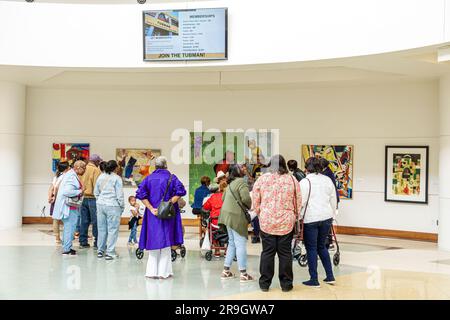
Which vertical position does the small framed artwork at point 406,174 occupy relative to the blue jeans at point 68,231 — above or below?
above

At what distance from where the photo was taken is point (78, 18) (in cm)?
1261

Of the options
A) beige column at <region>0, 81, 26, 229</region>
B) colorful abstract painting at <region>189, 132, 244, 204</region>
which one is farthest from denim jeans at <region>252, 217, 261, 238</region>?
beige column at <region>0, 81, 26, 229</region>

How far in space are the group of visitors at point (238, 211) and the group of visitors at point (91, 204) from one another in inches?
0.7

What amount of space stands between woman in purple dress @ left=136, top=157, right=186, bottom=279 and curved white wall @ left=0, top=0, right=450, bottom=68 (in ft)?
13.1

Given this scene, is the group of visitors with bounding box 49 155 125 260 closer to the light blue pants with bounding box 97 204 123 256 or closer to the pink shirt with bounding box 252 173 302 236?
the light blue pants with bounding box 97 204 123 256

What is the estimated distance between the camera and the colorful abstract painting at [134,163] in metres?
15.7

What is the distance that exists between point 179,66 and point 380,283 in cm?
627

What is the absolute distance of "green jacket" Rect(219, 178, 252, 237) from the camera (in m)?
8.92

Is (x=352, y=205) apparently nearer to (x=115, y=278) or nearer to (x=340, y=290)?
(x=340, y=290)

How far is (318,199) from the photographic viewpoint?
8.41 metres

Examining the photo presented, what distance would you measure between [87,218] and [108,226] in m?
1.46

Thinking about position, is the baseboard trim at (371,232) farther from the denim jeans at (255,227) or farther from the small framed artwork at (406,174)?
the denim jeans at (255,227)

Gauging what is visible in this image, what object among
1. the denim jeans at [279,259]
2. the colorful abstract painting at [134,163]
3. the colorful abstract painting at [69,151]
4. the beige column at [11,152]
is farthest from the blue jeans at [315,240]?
the beige column at [11,152]

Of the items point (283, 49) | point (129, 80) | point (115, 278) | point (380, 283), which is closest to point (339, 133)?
point (283, 49)
